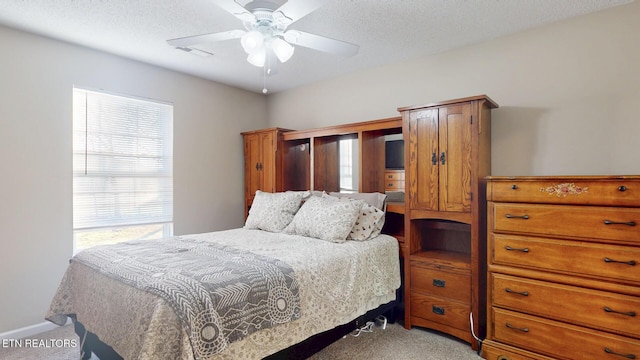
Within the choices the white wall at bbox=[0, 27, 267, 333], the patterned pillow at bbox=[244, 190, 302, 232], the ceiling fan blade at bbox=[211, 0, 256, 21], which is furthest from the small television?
the white wall at bbox=[0, 27, 267, 333]

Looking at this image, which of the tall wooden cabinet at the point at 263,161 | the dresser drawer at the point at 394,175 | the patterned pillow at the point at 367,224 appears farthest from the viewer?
the tall wooden cabinet at the point at 263,161

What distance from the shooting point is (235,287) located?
5.49ft

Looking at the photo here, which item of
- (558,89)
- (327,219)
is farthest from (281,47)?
(558,89)

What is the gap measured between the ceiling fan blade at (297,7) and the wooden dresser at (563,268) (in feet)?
5.37

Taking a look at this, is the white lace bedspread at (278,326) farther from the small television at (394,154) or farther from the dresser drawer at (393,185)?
the small television at (394,154)

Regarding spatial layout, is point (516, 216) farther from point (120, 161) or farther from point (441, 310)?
point (120, 161)

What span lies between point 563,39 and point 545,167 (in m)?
0.98

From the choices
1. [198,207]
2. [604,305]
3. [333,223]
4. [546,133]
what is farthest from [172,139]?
[604,305]

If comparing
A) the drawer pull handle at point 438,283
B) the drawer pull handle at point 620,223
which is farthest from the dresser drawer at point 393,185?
the drawer pull handle at point 620,223

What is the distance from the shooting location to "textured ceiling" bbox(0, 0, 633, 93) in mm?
2311

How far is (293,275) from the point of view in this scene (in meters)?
1.95

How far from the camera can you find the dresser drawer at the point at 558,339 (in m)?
1.88

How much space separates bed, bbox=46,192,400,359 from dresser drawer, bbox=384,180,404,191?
1.79 ft

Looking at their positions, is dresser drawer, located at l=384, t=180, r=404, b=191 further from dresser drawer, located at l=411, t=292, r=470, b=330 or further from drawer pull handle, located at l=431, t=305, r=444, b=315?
drawer pull handle, located at l=431, t=305, r=444, b=315
